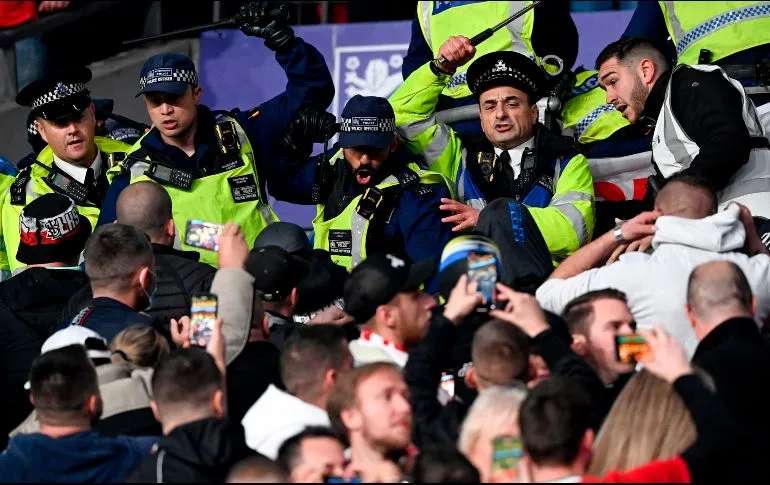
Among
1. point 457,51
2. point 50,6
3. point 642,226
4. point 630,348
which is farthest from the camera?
point 50,6

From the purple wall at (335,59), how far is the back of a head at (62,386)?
5.31 meters

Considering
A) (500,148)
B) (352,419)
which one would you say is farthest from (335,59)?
(352,419)

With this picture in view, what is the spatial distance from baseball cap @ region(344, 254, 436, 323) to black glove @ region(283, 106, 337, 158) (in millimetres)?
2279

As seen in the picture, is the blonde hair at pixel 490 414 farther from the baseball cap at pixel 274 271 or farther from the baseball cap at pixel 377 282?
the baseball cap at pixel 274 271

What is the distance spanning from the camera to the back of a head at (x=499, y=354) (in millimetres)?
7230

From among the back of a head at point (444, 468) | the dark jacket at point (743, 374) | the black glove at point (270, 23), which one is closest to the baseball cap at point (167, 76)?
the black glove at point (270, 23)

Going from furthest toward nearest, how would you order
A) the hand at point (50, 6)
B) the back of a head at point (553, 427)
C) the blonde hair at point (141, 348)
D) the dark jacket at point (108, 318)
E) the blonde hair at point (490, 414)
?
1. the hand at point (50, 6)
2. the dark jacket at point (108, 318)
3. the blonde hair at point (141, 348)
4. the blonde hair at point (490, 414)
5. the back of a head at point (553, 427)

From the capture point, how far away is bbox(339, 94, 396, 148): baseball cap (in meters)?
9.70

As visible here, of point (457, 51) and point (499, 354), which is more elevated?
point (457, 51)

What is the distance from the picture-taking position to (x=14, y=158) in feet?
42.2

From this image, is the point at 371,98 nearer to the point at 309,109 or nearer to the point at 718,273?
the point at 309,109

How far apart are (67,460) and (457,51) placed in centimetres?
384

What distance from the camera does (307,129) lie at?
10109 mm

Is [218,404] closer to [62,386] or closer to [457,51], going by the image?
[62,386]
